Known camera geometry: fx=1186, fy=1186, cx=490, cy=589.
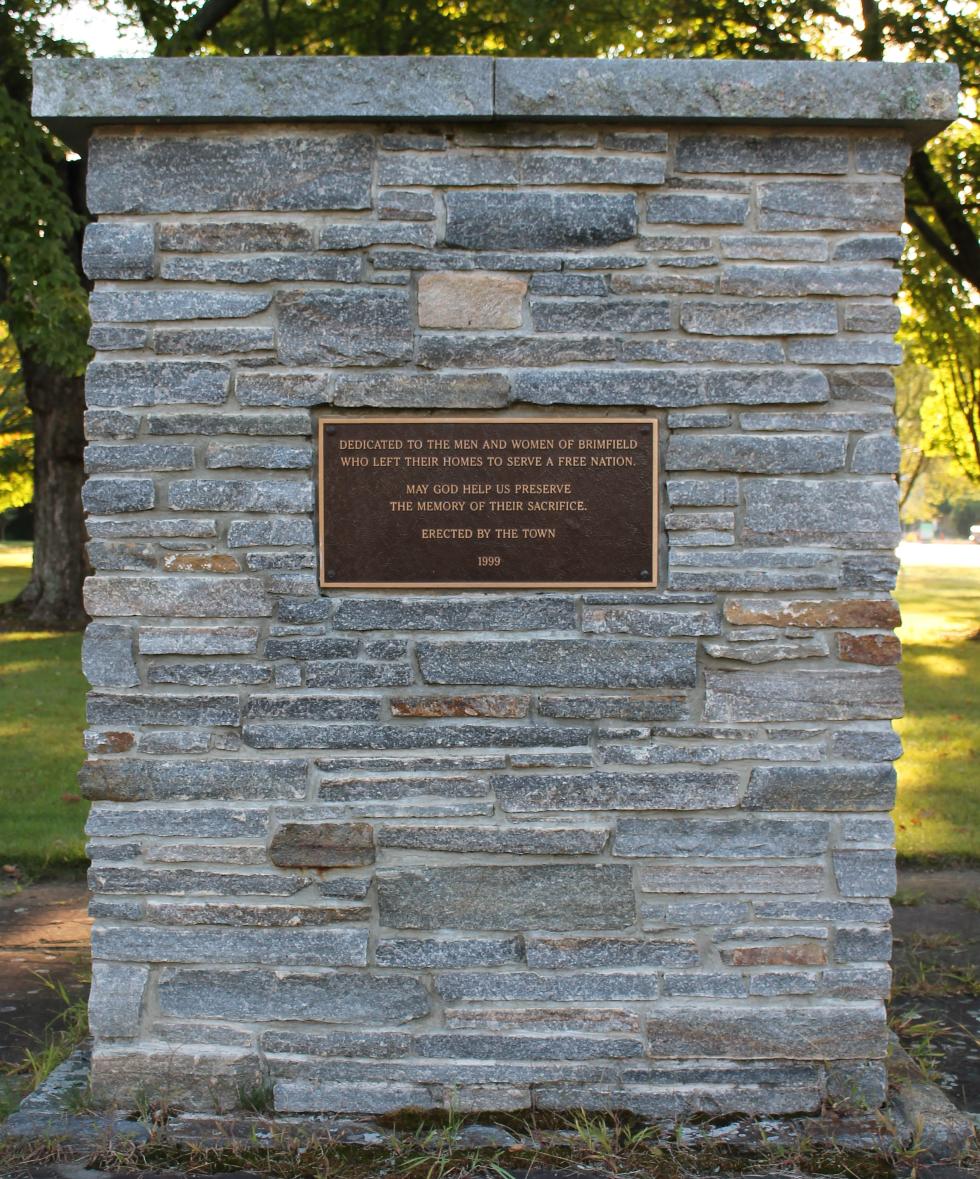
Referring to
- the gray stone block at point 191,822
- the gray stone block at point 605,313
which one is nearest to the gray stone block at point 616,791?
the gray stone block at point 191,822

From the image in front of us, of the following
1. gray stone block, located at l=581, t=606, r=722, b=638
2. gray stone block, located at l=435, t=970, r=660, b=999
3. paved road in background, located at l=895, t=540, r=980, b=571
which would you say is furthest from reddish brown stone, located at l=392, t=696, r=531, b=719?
paved road in background, located at l=895, t=540, r=980, b=571

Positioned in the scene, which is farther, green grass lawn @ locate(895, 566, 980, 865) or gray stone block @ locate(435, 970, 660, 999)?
green grass lawn @ locate(895, 566, 980, 865)

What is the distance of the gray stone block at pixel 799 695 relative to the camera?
11.9ft

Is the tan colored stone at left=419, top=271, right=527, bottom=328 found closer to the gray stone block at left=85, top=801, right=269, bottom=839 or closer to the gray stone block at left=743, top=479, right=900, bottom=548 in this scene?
the gray stone block at left=743, top=479, right=900, bottom=548

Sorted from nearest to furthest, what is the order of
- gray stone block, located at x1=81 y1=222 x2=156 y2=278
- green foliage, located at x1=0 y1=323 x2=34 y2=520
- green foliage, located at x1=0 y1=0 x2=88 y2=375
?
1. gray stone block, located at x1=81 y1=222 x2=156 y2=278
2. green foliage, located at x1=0 y1=0 x2=88 y2=375
3. green foliage, located at x1=0 y1=323 x2=34 y2=520

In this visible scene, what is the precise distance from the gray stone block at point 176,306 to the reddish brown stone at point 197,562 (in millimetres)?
721

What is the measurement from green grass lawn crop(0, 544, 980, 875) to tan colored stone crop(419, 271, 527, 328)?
13.2ft

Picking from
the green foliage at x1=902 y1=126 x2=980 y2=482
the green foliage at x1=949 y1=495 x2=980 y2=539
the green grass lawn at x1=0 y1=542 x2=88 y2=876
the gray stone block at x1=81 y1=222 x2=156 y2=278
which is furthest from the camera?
the green foliage at x1=949 y1=495 x2=980 y2=539

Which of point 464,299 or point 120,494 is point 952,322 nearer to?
point 464,299

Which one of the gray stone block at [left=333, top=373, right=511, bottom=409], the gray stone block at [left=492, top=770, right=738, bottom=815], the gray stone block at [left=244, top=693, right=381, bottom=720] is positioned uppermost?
the gray stone block at [left=333, top=373, right=511, bottom=409]

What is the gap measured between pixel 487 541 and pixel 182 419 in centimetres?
100

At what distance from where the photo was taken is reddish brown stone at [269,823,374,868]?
11.9ft

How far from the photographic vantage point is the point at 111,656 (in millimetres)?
3629

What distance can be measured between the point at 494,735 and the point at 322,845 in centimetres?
62
